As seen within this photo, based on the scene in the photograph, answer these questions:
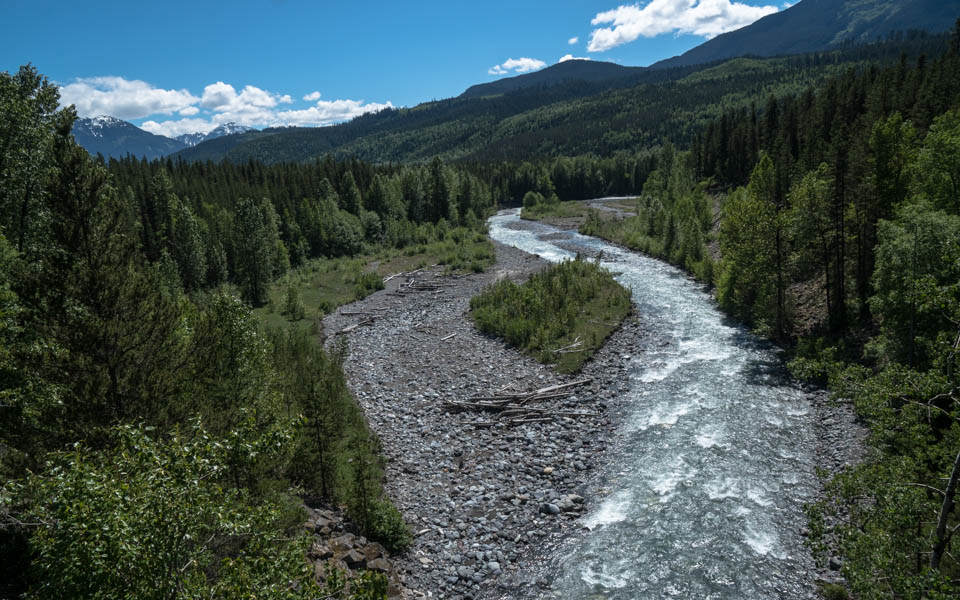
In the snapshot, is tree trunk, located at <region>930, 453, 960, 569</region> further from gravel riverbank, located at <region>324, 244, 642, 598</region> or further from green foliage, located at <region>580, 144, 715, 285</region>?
green foliage, located at <region>580, 144, 715, 285</region>

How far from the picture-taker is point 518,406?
25.3 meters

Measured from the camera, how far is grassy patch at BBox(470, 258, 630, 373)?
32.6 m

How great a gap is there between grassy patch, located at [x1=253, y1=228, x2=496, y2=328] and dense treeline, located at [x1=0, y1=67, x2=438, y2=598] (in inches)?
1004

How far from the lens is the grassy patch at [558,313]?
32594mm

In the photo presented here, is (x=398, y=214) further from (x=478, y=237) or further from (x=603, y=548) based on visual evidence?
(x=603, y=548)

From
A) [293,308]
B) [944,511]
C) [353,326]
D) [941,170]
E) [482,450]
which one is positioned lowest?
[482,450]

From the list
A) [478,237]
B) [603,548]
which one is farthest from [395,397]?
[478,237]

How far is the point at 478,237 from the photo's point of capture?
8119 centimetres

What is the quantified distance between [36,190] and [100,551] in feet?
58.3

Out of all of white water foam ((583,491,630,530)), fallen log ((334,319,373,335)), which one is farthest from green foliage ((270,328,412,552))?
fallen log ((334,319,373,335))

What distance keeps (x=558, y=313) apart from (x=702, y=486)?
20.1 metres

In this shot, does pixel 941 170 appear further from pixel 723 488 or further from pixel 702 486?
pixel 702 486

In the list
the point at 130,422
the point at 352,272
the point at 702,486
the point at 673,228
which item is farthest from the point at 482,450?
the point at 352,272

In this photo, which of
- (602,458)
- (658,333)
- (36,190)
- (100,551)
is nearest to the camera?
(100,551)
